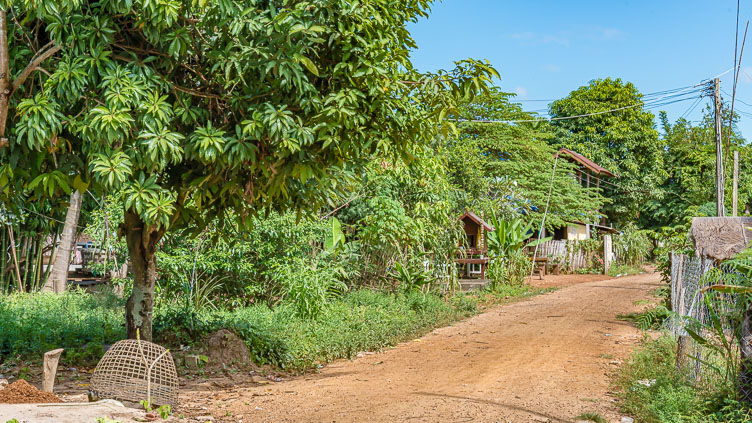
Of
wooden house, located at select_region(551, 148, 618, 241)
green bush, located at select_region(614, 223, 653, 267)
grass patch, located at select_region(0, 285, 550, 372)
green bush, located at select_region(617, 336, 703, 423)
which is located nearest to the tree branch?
grass patch, located at select_region(0, 285, 550, 372)

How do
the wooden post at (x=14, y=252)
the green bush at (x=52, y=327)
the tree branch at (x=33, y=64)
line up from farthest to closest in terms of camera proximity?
1. the wooden post at (x=14, y=252)
2. the green bush at (x=52, y=327)
3. the tree branch at (x=33, y=64)

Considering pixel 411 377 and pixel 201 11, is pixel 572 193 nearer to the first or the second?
pixel 411 377

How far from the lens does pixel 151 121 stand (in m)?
4.82

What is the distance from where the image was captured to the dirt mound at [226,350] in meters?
7.95

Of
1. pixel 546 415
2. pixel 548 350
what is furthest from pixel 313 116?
pixel 548 350

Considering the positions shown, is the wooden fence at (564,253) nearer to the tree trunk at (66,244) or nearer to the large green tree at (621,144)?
the large green tree at (621,144)

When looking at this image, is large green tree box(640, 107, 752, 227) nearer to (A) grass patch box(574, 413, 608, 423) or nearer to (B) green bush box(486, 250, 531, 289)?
(B) green bush box(486, 250, 531, 289)

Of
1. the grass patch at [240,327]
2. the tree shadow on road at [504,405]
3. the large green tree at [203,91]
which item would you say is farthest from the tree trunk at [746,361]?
the grass patch at [240,327]

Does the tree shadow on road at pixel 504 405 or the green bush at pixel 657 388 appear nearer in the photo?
the green bush at pixel 657 388

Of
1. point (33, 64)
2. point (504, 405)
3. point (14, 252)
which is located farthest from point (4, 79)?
point (14, 252)

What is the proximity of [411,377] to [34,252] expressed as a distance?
433 inches

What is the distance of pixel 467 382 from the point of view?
7281 millimetres

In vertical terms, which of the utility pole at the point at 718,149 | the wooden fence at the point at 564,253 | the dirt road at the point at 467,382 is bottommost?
the dirt road at the point at 467,382

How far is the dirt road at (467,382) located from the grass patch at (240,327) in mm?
377
